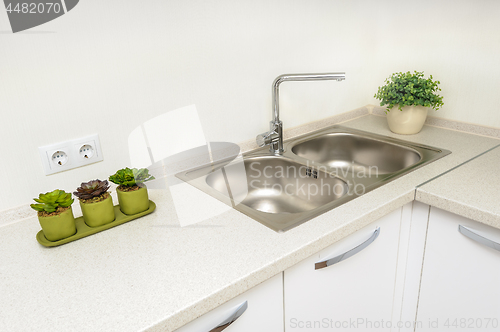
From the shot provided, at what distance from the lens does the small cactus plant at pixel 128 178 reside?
3.43 feet

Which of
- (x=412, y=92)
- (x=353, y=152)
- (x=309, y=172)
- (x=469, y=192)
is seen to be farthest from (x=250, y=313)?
(x=412, y=92)

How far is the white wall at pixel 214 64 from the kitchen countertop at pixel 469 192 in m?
0.45

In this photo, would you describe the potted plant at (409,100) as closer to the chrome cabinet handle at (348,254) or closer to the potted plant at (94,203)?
the chrome cabinet handle at (348,254)

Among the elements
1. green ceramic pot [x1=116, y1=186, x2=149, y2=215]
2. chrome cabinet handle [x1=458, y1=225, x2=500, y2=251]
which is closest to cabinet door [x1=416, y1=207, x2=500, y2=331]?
chrome cabinet handle [x1=458, y1=225, x2=500, y2=251]

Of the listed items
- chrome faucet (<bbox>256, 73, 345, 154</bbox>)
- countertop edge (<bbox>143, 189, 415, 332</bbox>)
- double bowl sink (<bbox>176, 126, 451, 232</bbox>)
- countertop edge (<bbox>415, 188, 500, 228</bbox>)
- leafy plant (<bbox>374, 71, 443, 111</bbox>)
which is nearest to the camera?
countertop edge (<bbox>143, 189, 415, 332</bbox>)

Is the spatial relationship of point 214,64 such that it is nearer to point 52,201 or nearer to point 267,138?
point 267,138

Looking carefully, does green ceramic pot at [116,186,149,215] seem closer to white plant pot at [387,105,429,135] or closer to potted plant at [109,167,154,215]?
potted plant at [109,167,154,215]

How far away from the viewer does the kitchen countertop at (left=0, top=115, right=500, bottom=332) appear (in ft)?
2.41

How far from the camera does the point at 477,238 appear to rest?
109cm

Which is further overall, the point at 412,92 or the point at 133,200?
the point at 412,92

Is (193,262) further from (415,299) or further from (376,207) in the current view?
(415,299)

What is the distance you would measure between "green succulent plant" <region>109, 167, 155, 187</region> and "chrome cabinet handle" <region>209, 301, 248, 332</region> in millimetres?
446

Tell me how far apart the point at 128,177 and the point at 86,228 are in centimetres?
17

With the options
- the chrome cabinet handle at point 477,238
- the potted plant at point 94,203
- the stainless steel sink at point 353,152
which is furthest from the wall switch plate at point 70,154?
the chrome cabinet handle at point 477,238
